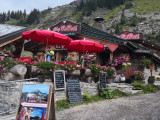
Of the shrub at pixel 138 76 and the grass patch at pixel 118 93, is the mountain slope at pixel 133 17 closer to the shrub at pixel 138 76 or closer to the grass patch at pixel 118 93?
the shrub at pixel 138 76

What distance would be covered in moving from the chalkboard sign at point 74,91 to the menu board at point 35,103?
3.49 metres

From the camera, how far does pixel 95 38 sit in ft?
42.7

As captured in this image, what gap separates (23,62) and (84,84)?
3122 millimetres

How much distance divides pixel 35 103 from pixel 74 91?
3.88 metres

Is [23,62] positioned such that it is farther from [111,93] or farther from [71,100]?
[111,93]

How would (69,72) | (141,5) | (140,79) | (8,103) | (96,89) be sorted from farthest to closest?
(141,5), (140,79), (96,89), (69,72), (8,103)

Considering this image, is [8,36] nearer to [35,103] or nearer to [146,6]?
[35,103]

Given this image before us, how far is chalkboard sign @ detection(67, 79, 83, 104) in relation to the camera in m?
7.16

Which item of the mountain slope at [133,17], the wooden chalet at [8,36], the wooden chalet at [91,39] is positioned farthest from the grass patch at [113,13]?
the wooden chalet at [8,36]

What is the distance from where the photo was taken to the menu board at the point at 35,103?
354 centimetres

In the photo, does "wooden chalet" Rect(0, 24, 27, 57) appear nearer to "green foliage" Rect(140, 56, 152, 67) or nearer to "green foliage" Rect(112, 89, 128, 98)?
"green foliage" Rect(112, 89, 128, 98)

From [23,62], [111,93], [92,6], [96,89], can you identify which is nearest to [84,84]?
[96,89]

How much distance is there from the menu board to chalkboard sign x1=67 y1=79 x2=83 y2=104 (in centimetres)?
349

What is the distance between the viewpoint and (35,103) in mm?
3611
